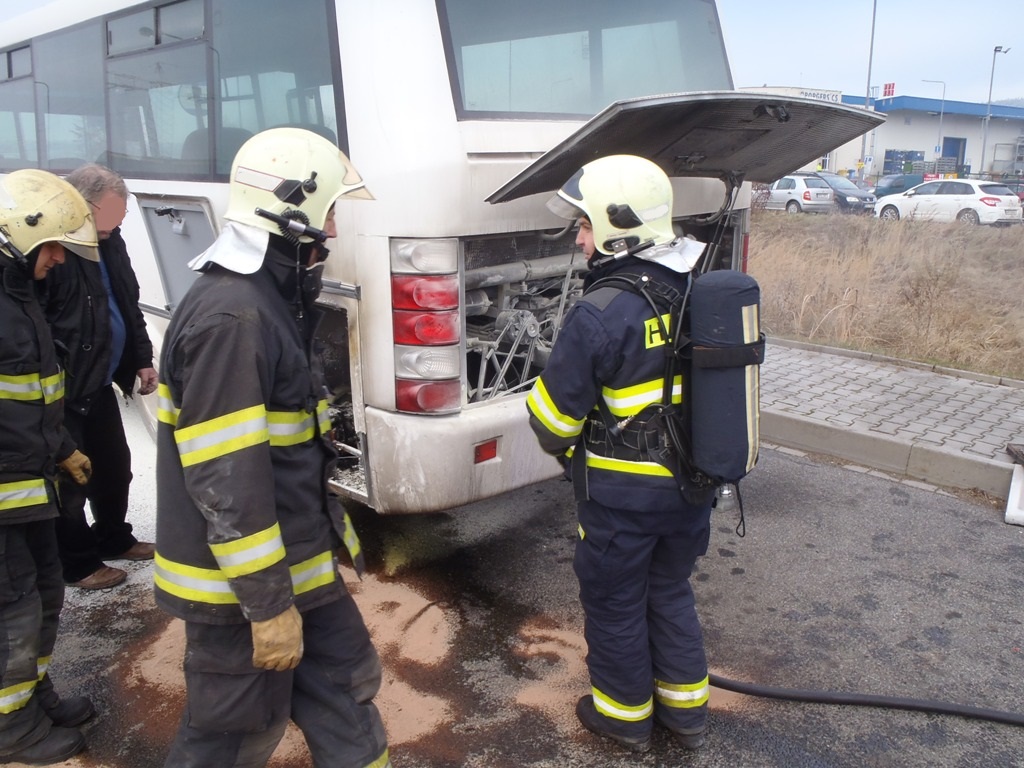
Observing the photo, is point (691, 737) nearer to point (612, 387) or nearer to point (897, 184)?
point (612, 387)

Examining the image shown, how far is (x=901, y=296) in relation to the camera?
26.8ft

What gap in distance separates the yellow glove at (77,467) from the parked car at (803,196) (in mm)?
20263

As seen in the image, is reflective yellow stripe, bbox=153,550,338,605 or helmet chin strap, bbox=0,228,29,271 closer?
reflective yellow stripe, bbox=153,550,338,605

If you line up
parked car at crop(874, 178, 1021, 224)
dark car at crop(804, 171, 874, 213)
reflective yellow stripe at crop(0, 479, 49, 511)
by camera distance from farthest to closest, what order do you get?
1. dark car at crop(804, 171, 874, 213)
2. parked car at crop(874, 178, 1021, 224)
3. reflective yellow stripe at crop(0, 479, 49, 511)

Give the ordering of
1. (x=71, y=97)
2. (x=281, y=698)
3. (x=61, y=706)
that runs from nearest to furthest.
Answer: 1. (x=281, y=698)
2. (x=61, y=706)
3. (x=71, y=97)

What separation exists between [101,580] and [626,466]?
245 centimetres

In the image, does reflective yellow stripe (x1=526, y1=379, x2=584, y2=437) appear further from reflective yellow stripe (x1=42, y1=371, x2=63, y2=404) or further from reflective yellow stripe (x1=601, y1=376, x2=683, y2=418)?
reflective yellow stripe (x1=42, y1=371, x2=63, y2=404)

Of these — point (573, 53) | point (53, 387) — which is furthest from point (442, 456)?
point (573, 53)

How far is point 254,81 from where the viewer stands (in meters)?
3.38

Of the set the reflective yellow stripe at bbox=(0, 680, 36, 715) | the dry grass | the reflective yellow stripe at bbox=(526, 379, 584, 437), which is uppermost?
the reflective yellow stripe at bbox=(526, 379, 584, 437)

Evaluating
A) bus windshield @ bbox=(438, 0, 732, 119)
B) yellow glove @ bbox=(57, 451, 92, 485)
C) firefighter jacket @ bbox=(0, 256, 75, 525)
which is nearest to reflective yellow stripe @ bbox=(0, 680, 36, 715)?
firefighter jacket @ bbox=(0, 256, 75, 525)

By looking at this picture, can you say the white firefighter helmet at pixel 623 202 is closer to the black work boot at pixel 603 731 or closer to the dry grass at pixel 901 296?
the black work boot at pixel 603 731

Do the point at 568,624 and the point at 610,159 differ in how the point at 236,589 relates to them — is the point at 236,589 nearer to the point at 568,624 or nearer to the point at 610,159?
the point at 610,159

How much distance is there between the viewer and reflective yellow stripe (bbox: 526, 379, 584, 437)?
232 cm
